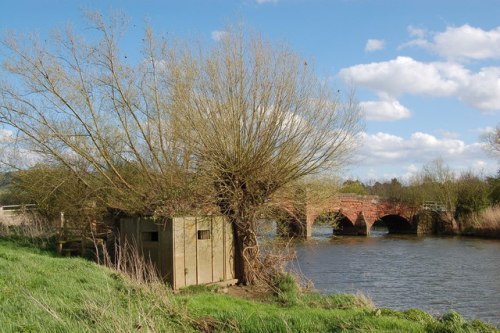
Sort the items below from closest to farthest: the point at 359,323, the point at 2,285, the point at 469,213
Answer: the point at 359,323 → the point at 2,285 → the point at 469,213

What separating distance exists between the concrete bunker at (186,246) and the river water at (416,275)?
430 centimetres

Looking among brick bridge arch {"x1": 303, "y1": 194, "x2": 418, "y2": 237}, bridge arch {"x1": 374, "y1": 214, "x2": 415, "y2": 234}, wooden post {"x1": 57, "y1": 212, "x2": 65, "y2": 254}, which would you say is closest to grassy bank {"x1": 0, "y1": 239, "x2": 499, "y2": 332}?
wooden post {"x1": 57, "y1": 212, "x2": 65, "y2": 254}

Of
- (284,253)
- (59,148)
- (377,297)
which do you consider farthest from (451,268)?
(59,148)

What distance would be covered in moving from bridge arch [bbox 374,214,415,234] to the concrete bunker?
5200 cm

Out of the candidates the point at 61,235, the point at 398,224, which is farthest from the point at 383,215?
the point at 61,235

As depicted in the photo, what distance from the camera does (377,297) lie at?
2044 centimetres

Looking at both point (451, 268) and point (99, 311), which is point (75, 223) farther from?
point (451, 268)

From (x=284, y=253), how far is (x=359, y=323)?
27.0ft

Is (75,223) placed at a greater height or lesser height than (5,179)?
lesser

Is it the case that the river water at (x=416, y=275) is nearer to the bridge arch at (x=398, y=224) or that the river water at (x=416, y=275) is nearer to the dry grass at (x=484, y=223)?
the dry grass at (x=484, y=223)

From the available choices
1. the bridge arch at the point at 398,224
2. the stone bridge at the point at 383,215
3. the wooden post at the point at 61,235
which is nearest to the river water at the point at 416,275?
the wooden post at the point at 61,235

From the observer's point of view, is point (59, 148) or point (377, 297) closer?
point (59, 148)

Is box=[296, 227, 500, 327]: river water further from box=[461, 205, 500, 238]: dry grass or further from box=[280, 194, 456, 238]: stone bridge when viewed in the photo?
box=[280, 194, 456, 238]: stone bridge

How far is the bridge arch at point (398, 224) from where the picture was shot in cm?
6428
